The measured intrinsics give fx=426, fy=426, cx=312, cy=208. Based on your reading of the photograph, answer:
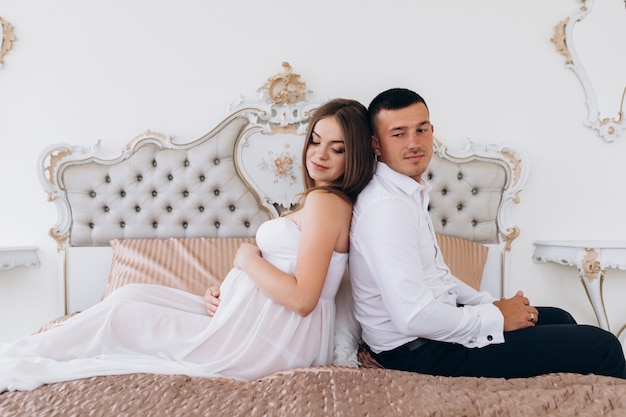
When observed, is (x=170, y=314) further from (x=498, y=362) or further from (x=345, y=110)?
(x=498, y=362)

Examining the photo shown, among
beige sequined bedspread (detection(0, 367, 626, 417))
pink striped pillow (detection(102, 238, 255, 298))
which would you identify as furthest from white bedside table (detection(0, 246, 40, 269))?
beige sequined bedspread (detection(0, 367, 626, 417))

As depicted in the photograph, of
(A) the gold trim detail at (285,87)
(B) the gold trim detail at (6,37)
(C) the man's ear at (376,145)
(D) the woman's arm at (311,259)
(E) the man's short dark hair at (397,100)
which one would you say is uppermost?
(B) the gold trim detail at (6,37)

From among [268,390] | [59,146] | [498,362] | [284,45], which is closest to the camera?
[268,390]

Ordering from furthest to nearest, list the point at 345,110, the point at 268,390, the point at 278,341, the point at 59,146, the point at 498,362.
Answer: the point at 59,146, the point at 345,110, the point at 278,341, the point at 498,362, the point at 268,390

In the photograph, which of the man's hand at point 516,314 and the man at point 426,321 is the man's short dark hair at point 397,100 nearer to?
the man at point 426,321

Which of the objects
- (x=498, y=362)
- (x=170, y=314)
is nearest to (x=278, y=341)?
(x=170, y=314)

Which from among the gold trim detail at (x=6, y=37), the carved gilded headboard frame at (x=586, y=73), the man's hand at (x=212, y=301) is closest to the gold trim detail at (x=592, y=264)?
the carved gilded headboard frame at (x=586, y=73)

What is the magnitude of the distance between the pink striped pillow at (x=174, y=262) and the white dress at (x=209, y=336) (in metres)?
0.59

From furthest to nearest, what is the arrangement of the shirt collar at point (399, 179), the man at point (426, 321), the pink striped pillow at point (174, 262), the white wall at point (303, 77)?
1. the white wall at point (303, 77)
2. the pink striped pillow at point (174, 262)
3. the shirt collar at point (399, 179)
4. the man at point (426, 321)

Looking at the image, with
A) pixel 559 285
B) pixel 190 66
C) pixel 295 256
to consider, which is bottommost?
pixel 559 285

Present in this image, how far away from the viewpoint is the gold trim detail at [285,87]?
2.33m

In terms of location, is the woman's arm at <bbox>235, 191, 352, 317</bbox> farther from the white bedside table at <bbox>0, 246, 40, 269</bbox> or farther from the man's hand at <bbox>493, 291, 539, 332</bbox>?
the white bedside table at <bbox>0, 246, 40, 269</bbox>

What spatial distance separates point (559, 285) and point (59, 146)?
2.90 meters

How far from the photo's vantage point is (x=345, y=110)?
1464 millimetres
